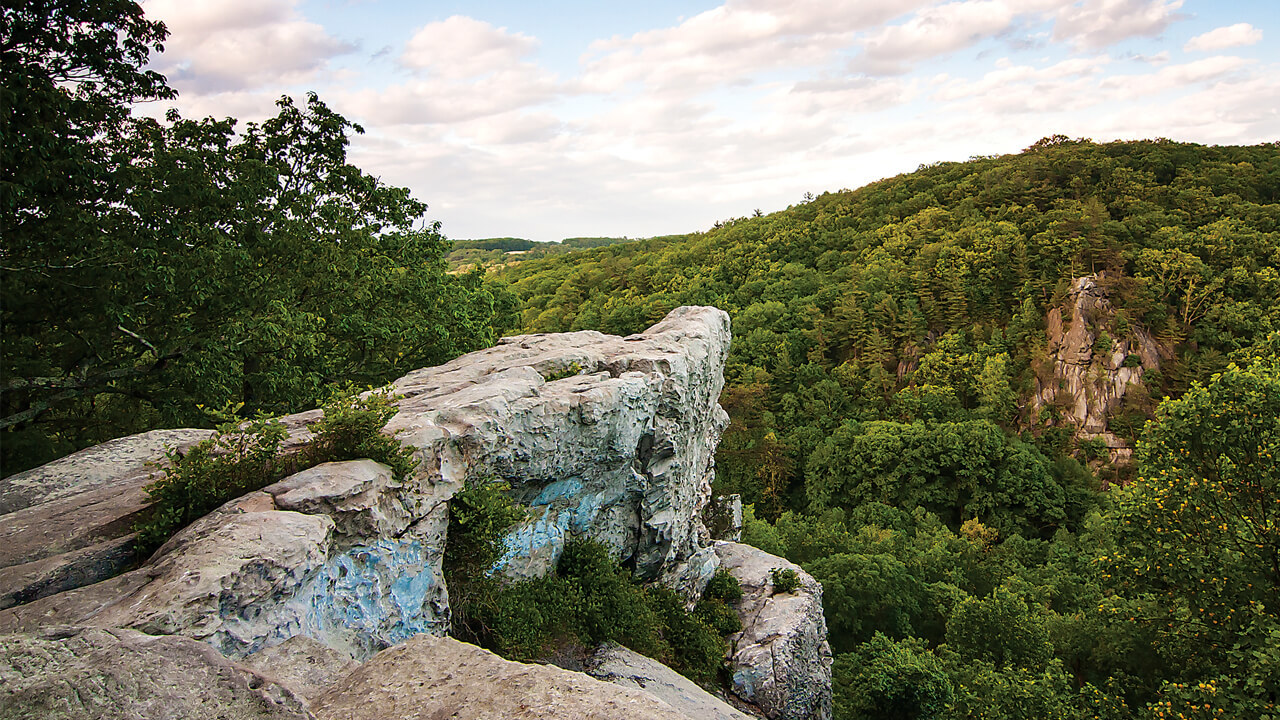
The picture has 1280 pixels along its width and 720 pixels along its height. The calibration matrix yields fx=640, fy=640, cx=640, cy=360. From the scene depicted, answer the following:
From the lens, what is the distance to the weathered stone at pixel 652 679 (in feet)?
35.4

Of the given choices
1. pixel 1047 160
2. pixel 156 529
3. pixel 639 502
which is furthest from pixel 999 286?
pixel 156 529

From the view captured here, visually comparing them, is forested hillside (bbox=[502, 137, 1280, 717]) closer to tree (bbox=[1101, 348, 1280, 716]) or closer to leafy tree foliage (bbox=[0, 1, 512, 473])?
tree (bbox=[1101, 348, 1280, 716])

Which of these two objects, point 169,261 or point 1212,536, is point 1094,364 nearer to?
point 1212,536

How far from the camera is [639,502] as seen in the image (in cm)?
1428

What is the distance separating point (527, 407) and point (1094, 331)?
59382 millimetres

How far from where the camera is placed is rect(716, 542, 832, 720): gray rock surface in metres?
14.6

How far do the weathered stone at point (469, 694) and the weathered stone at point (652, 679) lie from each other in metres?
5.17

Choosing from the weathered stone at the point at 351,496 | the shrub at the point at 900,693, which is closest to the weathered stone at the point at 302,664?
the weathered stone at the point at 351,496

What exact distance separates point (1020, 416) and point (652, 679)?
177 ft

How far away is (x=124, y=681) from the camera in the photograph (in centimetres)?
427

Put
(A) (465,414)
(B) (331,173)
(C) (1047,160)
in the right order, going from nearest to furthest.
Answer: (A) (465,414) → (B) (331,173) → (C) (1047,160)

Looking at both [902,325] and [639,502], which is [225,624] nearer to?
[639,502]

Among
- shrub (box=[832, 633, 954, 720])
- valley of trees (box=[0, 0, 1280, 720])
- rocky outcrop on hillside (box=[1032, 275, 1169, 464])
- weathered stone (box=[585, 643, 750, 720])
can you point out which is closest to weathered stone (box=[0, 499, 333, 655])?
valley of trees (box=[0, 0, 1280, 720])

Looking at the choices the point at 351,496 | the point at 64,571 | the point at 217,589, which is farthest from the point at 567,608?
the point at 64,571
